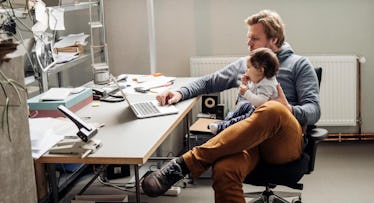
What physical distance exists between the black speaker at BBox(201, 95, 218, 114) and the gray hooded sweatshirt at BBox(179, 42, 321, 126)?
0.69 meters

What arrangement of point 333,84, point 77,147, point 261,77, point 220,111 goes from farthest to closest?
point 333,84 → point 220,111 → point 261,77 → point 77,147

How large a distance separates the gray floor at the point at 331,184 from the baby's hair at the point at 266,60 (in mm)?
1020

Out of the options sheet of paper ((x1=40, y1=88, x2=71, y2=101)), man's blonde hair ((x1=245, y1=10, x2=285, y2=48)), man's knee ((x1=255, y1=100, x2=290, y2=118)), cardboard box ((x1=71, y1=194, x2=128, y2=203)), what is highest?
man's blonde hair ((x1=245, y1=10, x2=285, y2=48))

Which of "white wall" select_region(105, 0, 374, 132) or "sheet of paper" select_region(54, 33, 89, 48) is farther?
"white wall" select_region(105, 0, 374, 132)

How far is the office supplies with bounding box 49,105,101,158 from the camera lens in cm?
225

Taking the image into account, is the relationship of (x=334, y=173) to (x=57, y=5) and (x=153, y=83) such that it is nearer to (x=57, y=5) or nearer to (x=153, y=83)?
(x=153, y=83)

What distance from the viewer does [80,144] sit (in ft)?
7.56

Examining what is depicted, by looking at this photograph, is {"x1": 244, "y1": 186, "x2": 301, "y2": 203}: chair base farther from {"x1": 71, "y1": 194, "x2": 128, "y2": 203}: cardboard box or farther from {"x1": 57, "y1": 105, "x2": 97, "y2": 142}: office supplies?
{"x1": 57, "y1": 105, "x2": 97, "y2": 142}: office supplies

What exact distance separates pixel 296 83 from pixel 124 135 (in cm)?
105

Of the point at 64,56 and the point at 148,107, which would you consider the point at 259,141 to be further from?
the point at 64,56

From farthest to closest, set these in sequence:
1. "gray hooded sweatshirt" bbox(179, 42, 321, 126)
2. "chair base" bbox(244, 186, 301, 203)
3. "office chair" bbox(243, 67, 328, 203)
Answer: "chair base" bbox(244, 186, 301, 203)
"gray hooded sweatshirt" bbox(179, 42, 321, 126)
"office chair" bbox(243, 67, 328, 203)

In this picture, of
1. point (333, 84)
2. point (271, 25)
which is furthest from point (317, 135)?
point (333, 84)

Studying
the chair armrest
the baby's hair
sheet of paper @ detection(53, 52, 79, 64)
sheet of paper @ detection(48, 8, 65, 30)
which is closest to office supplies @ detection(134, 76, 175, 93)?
sheet of paper @ detection(53, 52, 79, 64)

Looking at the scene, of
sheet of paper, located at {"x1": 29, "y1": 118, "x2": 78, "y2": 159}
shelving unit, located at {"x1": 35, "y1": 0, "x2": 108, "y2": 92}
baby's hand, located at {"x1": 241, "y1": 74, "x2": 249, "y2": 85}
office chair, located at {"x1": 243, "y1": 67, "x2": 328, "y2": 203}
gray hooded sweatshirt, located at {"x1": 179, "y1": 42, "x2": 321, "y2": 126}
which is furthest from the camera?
shelving unit, located at {"x1": 35, "y1": 0, "x2": 108, "y2": 92}
